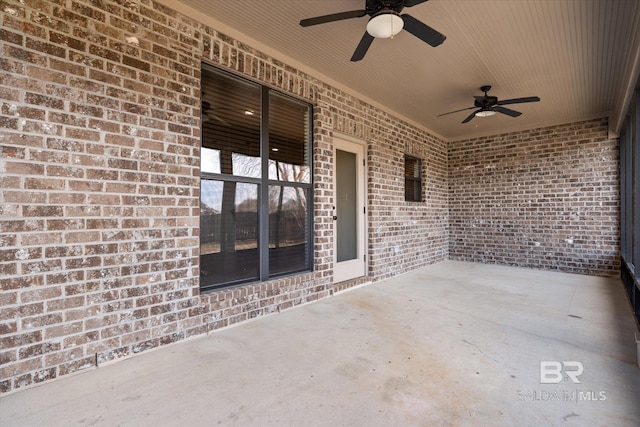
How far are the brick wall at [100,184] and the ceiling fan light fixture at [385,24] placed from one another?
4.80 feet

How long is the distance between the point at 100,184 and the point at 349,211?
138 inches

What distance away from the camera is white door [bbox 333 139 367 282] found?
4.86m

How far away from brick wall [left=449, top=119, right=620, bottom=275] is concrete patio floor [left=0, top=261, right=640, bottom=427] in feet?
9.34

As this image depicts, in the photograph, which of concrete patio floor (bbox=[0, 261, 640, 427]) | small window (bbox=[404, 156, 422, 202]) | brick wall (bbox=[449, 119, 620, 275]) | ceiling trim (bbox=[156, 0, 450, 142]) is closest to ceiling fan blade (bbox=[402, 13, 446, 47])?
ceiling trim (bbox=[156, 0, 450, 142])

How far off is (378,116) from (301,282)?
3.28 metres

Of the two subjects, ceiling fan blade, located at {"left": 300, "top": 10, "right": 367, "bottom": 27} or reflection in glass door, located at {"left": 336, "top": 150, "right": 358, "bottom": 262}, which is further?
reflection in glass door, located at {"left": 336, "top": 150, "right": 358, "bottom": 262}

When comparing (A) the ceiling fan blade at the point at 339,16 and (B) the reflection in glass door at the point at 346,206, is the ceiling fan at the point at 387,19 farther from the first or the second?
(B) the reflection in glass door at the point at 346,206

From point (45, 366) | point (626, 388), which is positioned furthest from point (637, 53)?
point (45, 366)

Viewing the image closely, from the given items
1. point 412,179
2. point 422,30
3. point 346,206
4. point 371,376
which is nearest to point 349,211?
point 346,206

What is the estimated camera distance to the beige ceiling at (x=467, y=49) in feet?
9.73

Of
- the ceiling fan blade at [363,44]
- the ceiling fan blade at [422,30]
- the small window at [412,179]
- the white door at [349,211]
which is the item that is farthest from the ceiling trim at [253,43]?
the ceiling fan blade at [422,30]

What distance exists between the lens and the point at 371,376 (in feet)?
7.32

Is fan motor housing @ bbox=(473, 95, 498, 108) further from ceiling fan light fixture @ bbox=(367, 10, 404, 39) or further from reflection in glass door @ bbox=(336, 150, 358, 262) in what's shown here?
ceiling fan light fixture @ bbox=(367, 10, 404, 39)

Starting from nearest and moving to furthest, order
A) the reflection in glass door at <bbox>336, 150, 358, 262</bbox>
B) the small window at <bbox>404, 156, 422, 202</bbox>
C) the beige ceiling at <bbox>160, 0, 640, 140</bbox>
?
the beige ceiling at <bbox>160, 0, 640, 140</bbox>
the reflection in glass door at <bbox>336, 150, 358, 262</bbox>
the small window at <bbox>404, 156, 422, 202</bbox>
